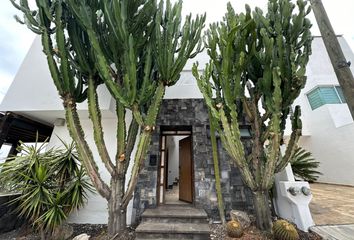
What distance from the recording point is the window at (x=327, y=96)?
27.0ft

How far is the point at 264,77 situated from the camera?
3.28 meters

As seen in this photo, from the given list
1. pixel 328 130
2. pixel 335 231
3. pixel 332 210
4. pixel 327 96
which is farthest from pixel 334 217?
pixel 327 96

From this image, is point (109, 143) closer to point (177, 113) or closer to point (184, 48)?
point (177, 113)

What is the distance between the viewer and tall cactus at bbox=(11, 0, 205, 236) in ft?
9.70

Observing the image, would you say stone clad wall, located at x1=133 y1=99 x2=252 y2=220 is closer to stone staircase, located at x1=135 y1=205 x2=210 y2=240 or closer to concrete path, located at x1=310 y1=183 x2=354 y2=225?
stone staircase, located at x1=135 y1=205 x2=210 y2=240

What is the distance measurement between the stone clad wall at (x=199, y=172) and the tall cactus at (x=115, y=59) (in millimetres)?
1289

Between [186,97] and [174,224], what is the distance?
11.6 feet

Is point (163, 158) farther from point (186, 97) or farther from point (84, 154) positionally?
point (84, 154)

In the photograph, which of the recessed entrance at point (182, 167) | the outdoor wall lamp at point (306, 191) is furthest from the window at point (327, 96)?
the recessed entrance at point (182, 167)

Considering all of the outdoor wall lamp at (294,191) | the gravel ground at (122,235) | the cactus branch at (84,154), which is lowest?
the gravel ground at (122,235)

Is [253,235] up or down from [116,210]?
down

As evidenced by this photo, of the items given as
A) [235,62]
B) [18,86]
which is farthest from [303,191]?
[18,86]

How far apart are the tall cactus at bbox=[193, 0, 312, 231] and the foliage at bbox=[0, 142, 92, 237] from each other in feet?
11.9

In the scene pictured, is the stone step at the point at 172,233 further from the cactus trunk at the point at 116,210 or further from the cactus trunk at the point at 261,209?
the cactus trunk at the point at 261,209
